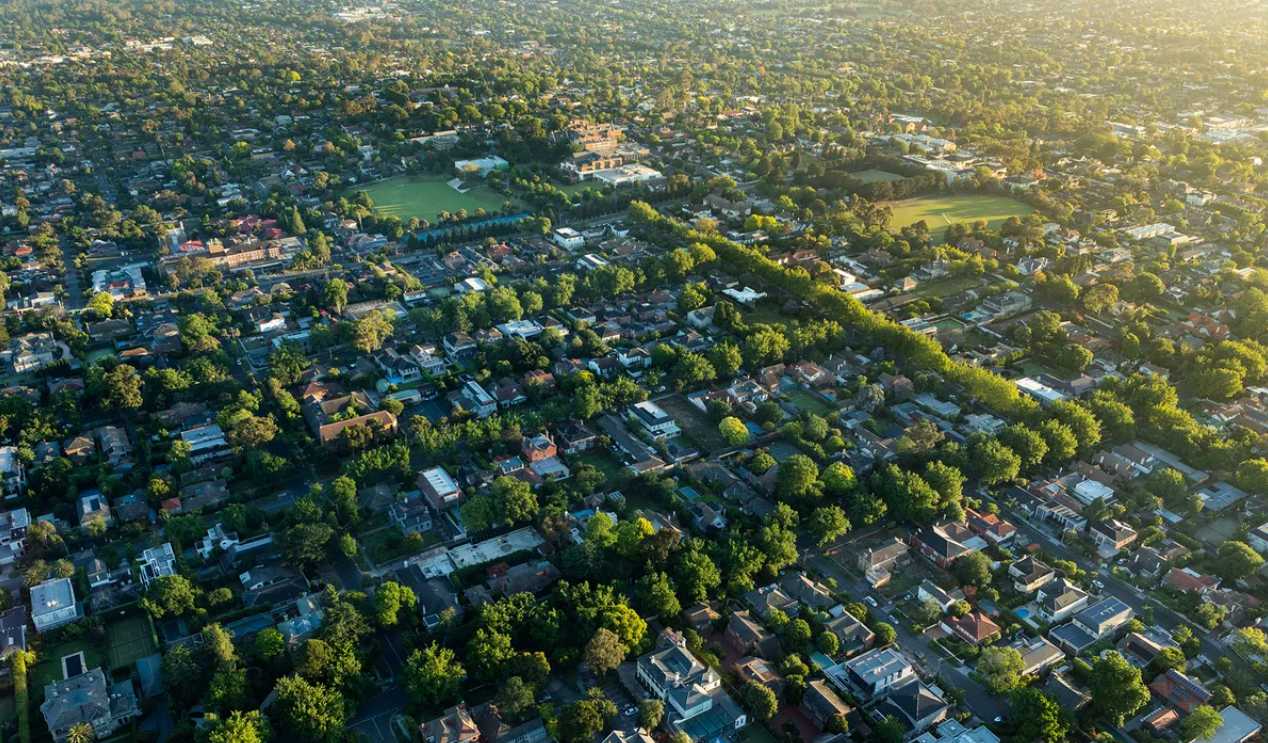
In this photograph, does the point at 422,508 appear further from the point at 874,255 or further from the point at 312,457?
the point at 874,255

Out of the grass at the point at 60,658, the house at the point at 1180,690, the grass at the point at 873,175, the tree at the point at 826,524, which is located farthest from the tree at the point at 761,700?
the grass at the point at 873,175

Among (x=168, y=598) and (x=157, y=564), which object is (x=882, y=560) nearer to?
(x=168, y=598)

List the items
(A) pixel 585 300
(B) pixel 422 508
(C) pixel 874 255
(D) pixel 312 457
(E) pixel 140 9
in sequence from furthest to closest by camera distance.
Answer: (E) pixel 140 9 → (C) pixel 874 255 → (A) pixel 585 300 → (D) pixel 312 457 → (B) pixel 422 508

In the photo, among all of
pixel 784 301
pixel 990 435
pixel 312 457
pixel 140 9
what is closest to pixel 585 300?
pixel 784 301

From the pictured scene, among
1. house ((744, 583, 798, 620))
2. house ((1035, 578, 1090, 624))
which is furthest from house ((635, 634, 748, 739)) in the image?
house ((1035, 578, 1090, 624))

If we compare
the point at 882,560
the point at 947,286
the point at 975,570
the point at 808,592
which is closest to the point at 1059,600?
the point at 975,570

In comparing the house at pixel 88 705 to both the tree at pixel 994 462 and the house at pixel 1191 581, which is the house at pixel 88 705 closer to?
the tree at pixel 994 462
